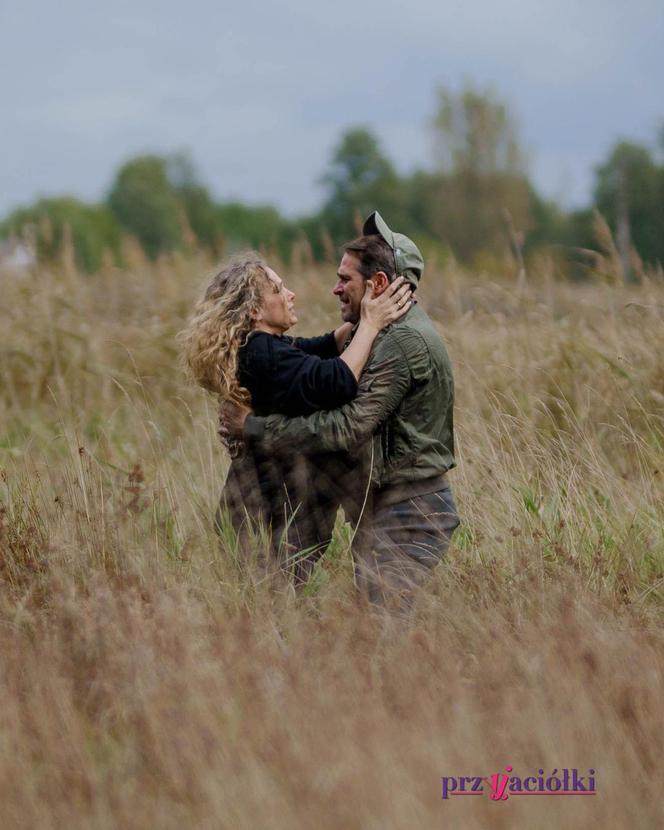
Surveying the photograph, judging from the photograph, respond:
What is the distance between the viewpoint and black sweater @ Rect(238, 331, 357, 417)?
429 cm

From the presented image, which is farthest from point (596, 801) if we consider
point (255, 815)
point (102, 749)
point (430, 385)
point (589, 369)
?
point (589, 369)

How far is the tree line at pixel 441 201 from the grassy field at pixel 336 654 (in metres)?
38.0

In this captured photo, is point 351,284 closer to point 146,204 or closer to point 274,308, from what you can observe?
point 274,308

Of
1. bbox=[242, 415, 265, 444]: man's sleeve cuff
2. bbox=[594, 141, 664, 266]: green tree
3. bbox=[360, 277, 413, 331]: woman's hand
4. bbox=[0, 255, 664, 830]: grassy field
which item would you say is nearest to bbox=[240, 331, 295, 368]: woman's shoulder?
bbox=[242, 415, 265, 444]: man's sleeve cuff

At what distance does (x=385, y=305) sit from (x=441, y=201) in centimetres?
5782

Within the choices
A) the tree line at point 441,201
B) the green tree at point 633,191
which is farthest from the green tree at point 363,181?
the green tree at point 633,191

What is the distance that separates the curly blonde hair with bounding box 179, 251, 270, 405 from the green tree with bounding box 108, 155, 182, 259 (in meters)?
81.3

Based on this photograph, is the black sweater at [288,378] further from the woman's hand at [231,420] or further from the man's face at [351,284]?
the man's face at [351,284]

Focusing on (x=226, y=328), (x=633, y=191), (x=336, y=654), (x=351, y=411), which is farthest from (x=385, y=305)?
(x=633, y=191)

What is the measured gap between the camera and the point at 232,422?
460 centimetres

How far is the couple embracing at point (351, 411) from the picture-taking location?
4332 millimetres

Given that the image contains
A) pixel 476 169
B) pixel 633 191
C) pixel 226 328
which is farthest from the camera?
pixel 633 191

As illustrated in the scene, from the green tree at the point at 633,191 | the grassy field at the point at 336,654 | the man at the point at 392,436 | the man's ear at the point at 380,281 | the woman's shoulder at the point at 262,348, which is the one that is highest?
the green tree at the point at 633,191

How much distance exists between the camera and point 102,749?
3.23 m
